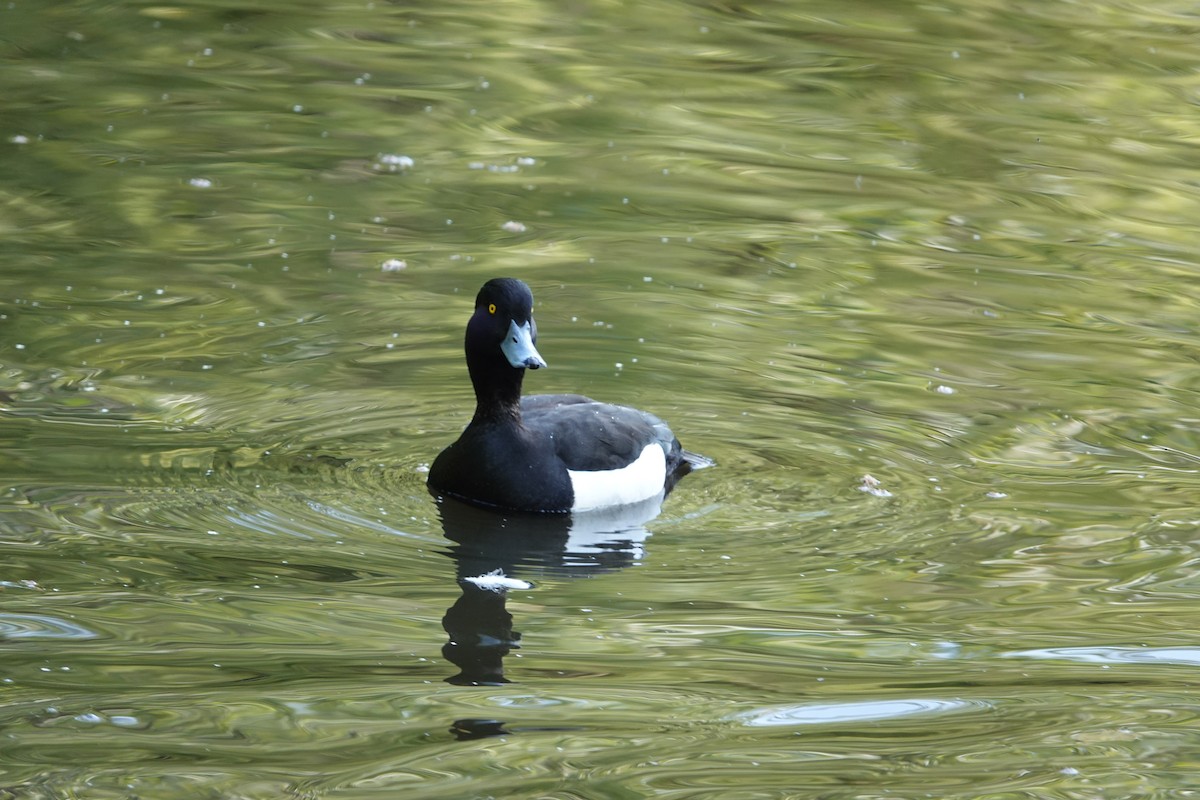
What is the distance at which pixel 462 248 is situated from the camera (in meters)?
12.0

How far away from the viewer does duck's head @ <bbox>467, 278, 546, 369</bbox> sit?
28.1ft

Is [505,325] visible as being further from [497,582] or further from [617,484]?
[497,582]

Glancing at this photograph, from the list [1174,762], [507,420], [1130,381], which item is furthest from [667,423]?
[1174,762]

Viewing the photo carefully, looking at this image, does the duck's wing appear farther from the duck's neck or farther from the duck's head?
the duck's head

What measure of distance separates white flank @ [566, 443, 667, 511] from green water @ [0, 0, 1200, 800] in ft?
0.74

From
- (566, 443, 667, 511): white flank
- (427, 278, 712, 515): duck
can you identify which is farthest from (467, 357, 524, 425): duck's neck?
(566, 443, 667, 511): white flank

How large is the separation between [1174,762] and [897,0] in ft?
43.1

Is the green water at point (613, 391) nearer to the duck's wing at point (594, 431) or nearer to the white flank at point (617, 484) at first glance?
the white flank at point (617, 484)

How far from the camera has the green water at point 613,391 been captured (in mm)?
6379

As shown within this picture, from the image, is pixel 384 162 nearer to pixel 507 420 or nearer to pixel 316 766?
pixel 507 420

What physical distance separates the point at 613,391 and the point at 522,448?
4.87 feet

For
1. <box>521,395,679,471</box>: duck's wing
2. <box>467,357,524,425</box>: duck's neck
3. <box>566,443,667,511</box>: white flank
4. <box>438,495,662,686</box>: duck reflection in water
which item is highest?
<box>467,357,524,425</box>: duck's neck

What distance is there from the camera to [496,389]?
28.7 feet

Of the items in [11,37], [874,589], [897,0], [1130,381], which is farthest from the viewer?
[897,0]
